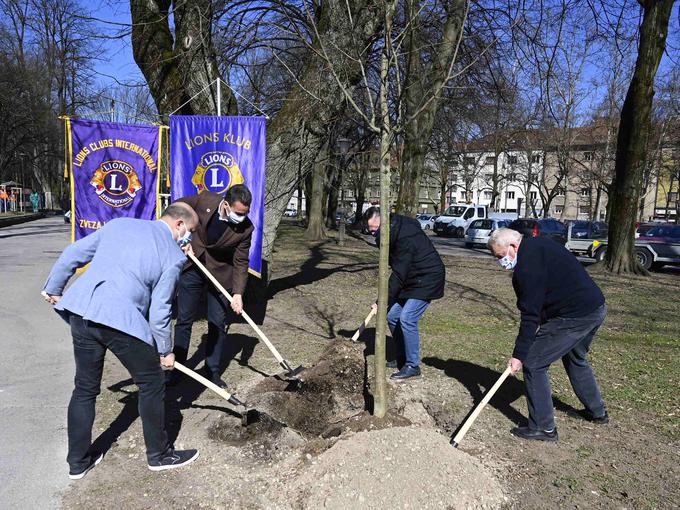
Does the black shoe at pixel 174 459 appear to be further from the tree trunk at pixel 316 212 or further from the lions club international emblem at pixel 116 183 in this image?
the tree trunk at pixel 316 212

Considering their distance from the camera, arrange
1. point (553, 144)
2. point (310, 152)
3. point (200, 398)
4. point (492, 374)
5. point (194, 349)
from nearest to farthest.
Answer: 1. point (200, 398)
2. point (492, 374)
3. point (194, 349)
4. point (310, 152)
5. point (553, 144)

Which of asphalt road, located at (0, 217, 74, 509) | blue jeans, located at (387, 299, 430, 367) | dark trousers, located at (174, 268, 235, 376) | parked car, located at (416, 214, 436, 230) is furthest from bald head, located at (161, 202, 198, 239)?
parked car, located at (416, 214, 436, 230)

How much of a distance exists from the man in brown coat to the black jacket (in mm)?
1372

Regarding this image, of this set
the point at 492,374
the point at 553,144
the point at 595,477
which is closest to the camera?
the point at 595,477

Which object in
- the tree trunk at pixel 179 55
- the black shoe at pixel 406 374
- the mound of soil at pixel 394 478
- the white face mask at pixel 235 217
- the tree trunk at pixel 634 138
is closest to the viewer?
the mound of soil at pixel 394 478

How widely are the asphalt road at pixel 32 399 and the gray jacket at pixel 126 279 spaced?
3.39ft

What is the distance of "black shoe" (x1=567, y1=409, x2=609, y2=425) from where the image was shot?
4254 millimetres

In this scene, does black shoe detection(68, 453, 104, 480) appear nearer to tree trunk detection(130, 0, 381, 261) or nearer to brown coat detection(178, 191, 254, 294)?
brown coat detection(178, 191, 254, 294)

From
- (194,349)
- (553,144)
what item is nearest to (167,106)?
(194,349)

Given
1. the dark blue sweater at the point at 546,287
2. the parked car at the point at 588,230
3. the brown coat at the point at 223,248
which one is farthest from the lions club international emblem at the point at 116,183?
the parked car at the point at 588,230

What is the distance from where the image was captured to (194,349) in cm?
604

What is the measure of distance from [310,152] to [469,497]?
612 cm

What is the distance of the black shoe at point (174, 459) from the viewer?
333cm

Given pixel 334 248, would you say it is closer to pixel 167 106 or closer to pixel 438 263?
pixel 167 106
